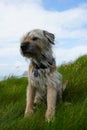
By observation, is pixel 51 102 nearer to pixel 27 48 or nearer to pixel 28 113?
pixel 28 113

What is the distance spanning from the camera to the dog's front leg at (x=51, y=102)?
9760mm

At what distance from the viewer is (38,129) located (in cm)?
891

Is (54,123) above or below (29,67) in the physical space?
below

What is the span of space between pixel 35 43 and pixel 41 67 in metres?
0.66

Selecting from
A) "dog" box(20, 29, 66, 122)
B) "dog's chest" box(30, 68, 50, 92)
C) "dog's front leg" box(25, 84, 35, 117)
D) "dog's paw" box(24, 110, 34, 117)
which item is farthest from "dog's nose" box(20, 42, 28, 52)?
"dog's paw" box(24, 110, 34, 117)

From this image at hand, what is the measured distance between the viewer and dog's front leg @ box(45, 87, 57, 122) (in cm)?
976

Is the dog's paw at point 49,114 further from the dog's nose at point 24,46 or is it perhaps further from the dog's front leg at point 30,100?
the dog's nose at point 24,46

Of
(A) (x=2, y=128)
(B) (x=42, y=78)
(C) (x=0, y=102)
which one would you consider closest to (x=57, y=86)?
(B) (x=42, y=78)

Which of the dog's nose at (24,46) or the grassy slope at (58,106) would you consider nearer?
the grassy slope at (58,106)

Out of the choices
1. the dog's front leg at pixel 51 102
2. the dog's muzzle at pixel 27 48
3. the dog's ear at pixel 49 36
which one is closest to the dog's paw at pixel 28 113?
the dog's front leg at pixel 51 102

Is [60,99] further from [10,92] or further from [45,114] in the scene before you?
[10,92]

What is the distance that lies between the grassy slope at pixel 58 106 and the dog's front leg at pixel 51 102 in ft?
0.42

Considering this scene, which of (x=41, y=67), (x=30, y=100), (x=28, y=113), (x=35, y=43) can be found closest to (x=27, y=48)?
(x=35, y=43)

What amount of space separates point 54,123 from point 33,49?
2.08 meters
